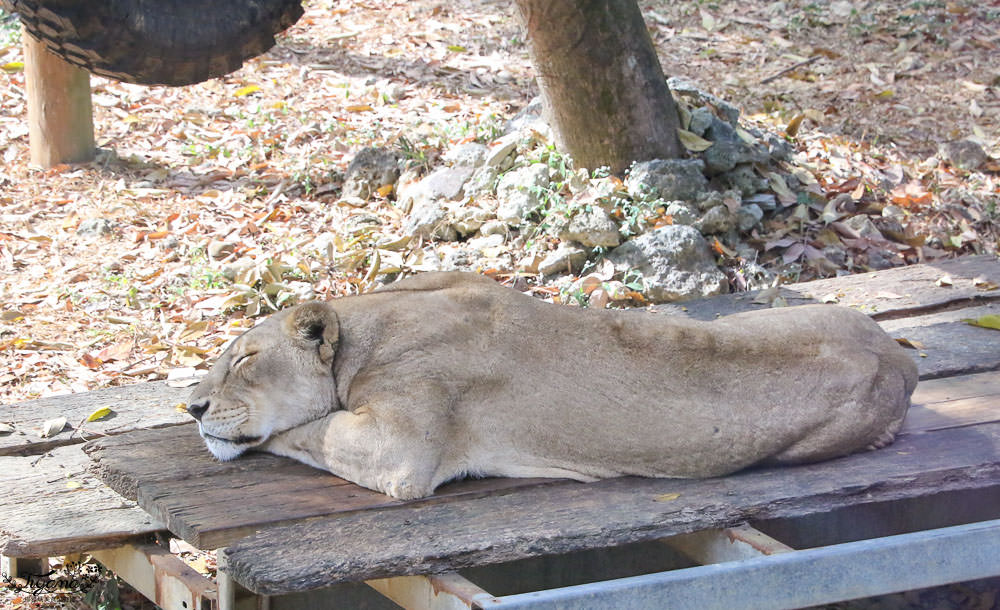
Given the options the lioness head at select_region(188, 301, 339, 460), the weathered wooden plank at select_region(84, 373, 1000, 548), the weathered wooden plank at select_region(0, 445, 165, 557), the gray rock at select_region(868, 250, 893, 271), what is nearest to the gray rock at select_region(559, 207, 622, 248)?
the gray rock at select_region(868, 250, 893, 271)

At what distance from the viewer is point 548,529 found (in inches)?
149

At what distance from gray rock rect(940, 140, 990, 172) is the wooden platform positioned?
438cm

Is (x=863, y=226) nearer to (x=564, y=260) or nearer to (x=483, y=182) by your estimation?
(x=564, y=260)

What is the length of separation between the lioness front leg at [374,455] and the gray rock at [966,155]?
6.72 m

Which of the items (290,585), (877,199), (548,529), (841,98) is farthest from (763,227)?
(290,585)

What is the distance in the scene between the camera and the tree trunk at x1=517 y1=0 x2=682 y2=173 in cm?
717

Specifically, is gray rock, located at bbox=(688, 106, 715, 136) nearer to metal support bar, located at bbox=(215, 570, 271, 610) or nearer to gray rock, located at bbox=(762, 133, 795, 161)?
gray rock, located at bbox=(762, 133, 795, 161)

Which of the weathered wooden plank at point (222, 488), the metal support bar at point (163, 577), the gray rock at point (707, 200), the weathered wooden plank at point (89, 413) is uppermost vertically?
the gray rock at point (707, 200)

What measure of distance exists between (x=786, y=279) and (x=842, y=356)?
3.17 m

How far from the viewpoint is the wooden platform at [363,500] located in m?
3.64

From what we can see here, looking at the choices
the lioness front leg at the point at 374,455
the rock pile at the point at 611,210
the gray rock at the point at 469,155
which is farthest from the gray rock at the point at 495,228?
the lioness front leg at the point at 374,455

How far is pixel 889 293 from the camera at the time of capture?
6.55m

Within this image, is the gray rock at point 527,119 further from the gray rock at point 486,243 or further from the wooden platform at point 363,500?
the wooden platform at point 363,500

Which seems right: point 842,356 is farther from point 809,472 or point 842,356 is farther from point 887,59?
point 887,59
